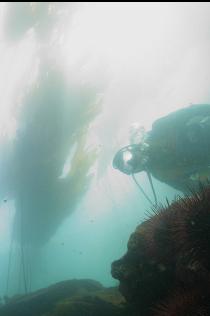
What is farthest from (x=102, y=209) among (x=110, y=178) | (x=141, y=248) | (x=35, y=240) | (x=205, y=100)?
(x=141, y=248)

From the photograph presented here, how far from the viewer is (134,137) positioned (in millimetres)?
31078

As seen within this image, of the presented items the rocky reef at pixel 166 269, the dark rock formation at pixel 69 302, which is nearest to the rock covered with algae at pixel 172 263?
the rocky reef at pixel 166 269

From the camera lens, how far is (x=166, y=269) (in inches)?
298

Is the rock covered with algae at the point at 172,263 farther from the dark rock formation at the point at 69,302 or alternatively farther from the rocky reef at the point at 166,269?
the dark rock formation at the point at 69,302

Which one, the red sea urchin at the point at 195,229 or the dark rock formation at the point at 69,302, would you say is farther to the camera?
the dark rock formation at the point at 69,302

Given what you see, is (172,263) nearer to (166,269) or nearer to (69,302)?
(166,269)

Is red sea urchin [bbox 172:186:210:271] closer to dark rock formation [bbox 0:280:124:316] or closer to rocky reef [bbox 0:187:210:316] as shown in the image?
rocky reef [bbox 0:187:210:316]

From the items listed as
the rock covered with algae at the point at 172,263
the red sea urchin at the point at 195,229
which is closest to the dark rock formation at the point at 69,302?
the rock covered with algae at the point at 172,263

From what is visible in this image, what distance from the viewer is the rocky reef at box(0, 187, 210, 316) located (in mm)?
5133

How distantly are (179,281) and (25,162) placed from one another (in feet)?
85.2

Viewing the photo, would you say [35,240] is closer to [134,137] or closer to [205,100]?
[134,137]

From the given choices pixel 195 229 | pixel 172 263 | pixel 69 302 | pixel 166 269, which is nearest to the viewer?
pixel 195 229

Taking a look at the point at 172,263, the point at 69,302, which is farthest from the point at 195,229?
the point at 69,302

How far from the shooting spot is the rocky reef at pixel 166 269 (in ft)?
16.8
